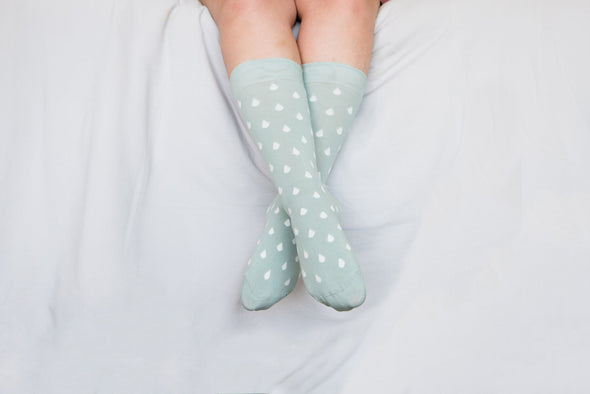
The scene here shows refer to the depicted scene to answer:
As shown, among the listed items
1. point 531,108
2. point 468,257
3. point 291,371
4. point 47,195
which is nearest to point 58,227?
point 47,195

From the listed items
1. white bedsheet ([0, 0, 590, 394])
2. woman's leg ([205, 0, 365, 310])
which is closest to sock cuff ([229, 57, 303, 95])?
woman's leg ([205, 0, 365, 310])

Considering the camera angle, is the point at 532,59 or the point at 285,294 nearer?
the point at 285,294

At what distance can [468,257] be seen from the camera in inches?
27.7

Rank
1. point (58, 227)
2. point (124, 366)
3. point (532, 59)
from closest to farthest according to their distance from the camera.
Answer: point (124, 366) → point (58, 227) → point (532, 59)

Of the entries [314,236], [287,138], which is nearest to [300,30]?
[287,138]

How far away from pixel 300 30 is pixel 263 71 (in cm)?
14

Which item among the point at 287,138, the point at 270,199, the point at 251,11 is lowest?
the point at 270,199

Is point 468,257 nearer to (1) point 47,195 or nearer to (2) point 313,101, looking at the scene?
(2) point 313,101

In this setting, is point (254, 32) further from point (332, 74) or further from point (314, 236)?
point (314, 236)

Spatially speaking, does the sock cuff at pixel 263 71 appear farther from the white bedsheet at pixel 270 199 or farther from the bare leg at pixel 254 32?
the white bedsheet at pixel 270 199

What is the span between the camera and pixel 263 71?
71cm

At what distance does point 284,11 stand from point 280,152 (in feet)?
0.77

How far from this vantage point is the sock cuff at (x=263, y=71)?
28.0 inches

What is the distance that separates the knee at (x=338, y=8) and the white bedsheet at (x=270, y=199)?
71mm
